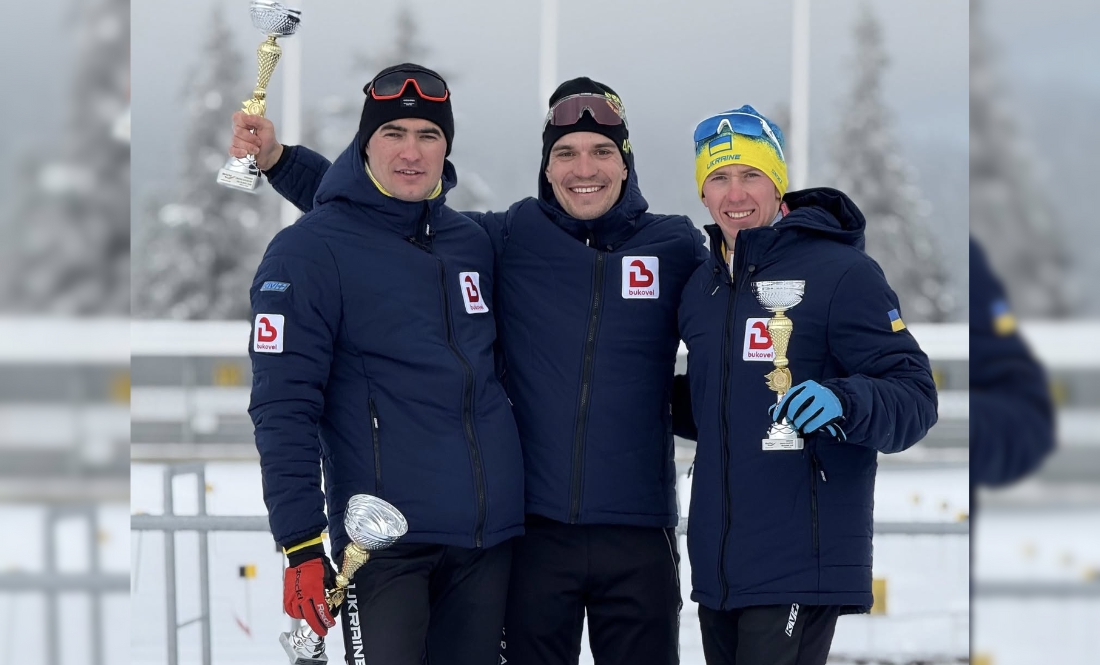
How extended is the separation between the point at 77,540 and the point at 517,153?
1040cm

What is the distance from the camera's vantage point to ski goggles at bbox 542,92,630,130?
2.93 metres

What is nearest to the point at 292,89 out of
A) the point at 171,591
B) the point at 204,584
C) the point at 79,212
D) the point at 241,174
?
the point at 204,584

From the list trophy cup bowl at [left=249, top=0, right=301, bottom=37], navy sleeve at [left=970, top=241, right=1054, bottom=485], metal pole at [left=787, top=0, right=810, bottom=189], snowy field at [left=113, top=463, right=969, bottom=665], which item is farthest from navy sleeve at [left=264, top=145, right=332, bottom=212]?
metal pole at [left=787, top=0, right=810, bottom=189]

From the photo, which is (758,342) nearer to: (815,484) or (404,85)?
(815,484)

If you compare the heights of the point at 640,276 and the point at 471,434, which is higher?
the point at 640,276

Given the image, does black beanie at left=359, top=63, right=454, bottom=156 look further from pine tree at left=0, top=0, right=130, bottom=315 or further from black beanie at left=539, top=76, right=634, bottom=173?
pine tree at left=0, top=0, right=130, bottom=315

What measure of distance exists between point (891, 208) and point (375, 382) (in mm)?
14852

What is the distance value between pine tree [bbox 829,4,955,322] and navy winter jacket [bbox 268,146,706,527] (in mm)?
13050

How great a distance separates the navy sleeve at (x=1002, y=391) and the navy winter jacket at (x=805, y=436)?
1382 millimetres

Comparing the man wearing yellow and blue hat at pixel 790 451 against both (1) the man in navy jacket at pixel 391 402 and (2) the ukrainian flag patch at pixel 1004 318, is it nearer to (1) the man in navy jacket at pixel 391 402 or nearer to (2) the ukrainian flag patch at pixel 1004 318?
(1) the man in navy jacket at pixel 391 402

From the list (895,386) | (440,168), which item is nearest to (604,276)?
(440,168)

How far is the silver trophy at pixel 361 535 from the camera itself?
242 centimetres

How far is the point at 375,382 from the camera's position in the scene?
8.68 ft

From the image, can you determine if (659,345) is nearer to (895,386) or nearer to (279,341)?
(895,386)
